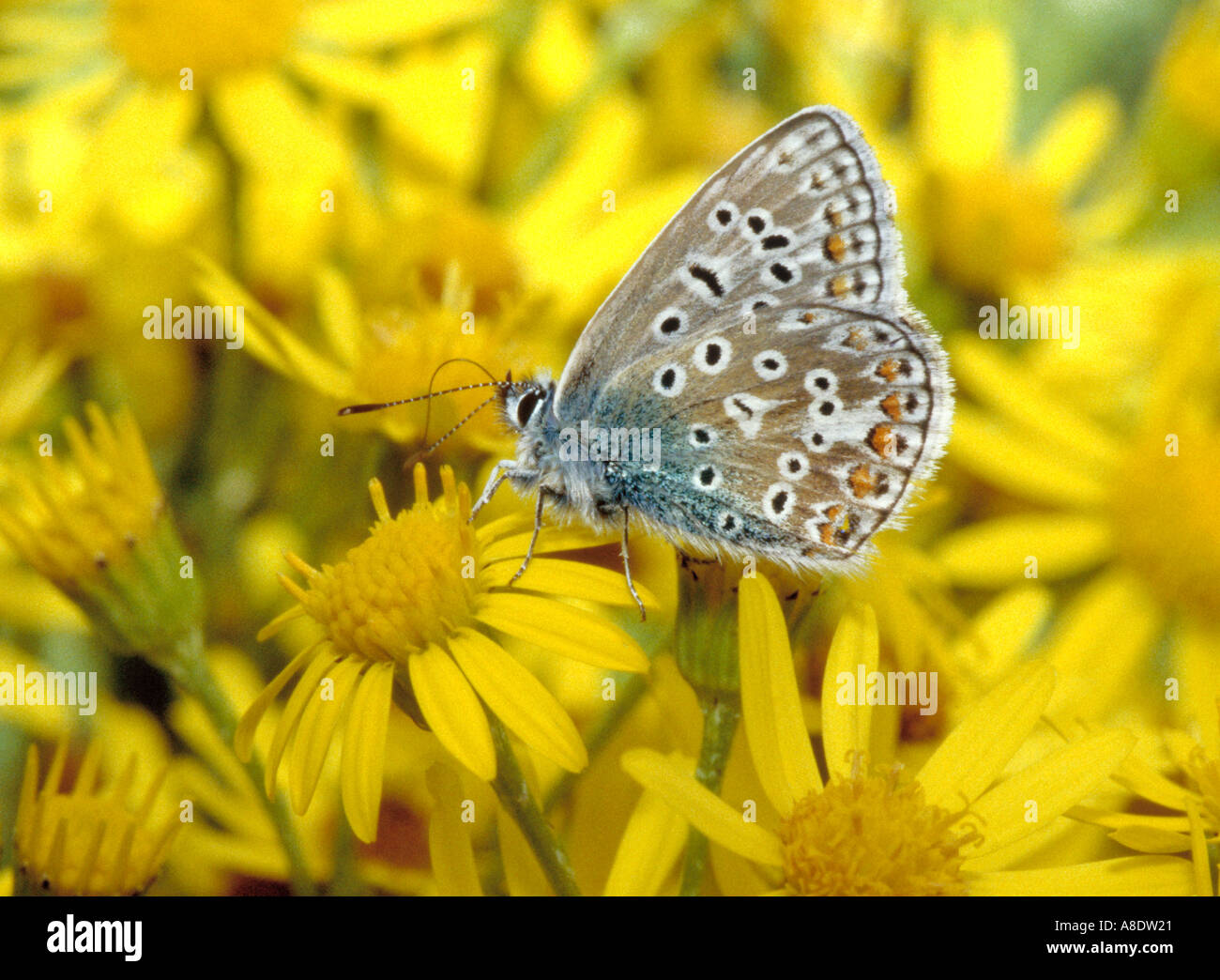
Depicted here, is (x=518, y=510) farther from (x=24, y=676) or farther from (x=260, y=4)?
(x=260, y=4)

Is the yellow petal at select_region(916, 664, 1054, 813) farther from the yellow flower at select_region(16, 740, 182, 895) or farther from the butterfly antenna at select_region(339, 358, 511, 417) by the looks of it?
the yellow flower at select_region(16, 740, 182, 895)

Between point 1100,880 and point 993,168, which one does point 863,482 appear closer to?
point 1100,880

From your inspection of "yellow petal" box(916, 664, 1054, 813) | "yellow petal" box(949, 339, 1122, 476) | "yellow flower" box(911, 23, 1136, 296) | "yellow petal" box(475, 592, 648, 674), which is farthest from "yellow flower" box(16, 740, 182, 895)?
"yellow flower" box(911, 23, 1136, 296)

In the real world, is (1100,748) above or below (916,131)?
below

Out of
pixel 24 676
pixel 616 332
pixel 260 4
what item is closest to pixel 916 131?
pixel 260 4

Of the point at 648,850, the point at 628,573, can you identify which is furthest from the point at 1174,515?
the point at 648,850

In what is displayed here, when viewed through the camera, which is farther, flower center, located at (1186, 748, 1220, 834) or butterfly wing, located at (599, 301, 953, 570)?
butterfly wing, located at (599, 301, 953, 570)
